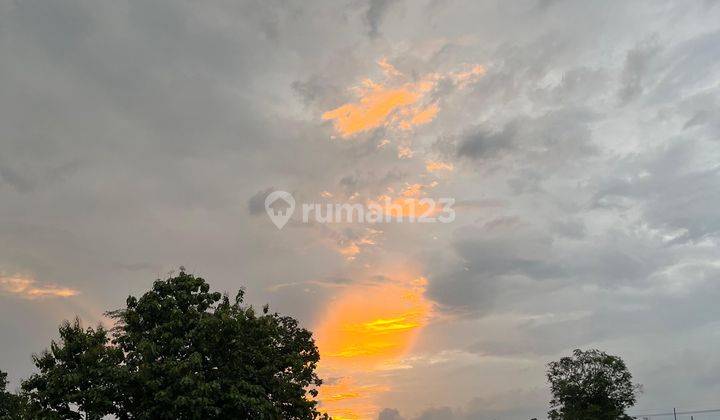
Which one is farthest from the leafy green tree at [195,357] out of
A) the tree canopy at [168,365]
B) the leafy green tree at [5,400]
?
the leafy green tree at [5,400]

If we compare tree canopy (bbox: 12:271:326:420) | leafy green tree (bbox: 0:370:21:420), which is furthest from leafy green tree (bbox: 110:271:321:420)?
leafy green tree (bbox: 0:370:21:420)

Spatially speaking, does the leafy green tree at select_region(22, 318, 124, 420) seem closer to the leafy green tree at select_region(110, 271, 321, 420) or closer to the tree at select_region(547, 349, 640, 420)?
the leafy green tree at select_region(110, 271, 321, 420)

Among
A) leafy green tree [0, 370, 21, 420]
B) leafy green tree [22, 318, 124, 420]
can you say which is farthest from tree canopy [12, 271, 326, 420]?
leafy green tree [0, 370, 21, 420]

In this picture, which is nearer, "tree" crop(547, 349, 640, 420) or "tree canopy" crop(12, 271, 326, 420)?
"tree canopy" crop(12, 271, 326, 420)

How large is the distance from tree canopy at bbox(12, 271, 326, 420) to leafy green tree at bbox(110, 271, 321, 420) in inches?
2.2

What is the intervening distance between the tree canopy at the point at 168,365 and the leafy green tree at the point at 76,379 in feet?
0.17

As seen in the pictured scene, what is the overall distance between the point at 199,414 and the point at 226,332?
5.04 m

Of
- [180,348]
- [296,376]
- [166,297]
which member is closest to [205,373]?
[180,348]

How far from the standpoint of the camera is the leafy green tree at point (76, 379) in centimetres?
3216

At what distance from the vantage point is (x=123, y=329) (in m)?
36.7

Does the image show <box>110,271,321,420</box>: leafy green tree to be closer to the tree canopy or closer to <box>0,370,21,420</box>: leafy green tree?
the tree canopy

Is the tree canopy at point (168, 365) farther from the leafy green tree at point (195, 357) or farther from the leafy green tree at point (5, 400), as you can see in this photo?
the leafy green tree at point (5, 400)

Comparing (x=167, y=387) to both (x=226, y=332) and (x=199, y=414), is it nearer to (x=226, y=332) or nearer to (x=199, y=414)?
(x=199, y=414)

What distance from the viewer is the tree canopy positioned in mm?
32156
